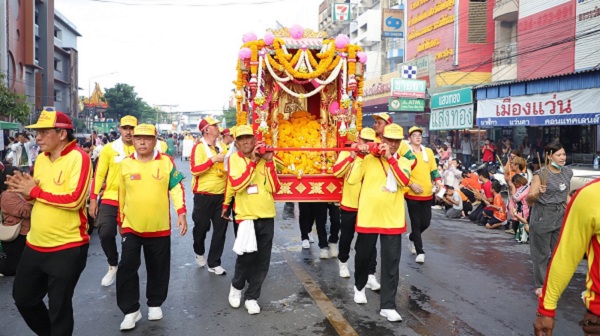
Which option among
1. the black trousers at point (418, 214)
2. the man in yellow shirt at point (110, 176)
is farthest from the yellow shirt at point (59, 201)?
the black trousers at point (418, 214)

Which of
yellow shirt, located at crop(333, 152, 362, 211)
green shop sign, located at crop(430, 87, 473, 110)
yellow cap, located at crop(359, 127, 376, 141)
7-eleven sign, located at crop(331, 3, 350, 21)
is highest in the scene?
7-eleven sign, located at crop(331, 3, 350, 21)

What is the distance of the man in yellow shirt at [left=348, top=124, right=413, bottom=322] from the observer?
5168 mm

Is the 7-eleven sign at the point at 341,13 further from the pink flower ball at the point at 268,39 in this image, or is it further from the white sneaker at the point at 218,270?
the white sneaker at the point at 218,270

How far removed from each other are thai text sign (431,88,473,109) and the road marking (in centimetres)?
1328

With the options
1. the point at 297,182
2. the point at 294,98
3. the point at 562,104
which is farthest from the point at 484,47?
the point at 297,182

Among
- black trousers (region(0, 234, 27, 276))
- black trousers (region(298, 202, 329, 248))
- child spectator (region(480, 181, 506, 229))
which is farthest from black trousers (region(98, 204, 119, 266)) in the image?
child spectator (region(480, 181, 506, 229))

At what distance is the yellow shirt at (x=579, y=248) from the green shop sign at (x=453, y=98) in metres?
16.9

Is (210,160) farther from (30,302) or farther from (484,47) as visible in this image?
(484,47)

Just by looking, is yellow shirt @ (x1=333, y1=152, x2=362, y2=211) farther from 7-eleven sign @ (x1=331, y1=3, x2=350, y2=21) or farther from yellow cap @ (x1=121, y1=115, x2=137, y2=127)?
7-eleven sign @ (x1=331, y1=3, x2=350, y2=21)

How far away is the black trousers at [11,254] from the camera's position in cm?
614

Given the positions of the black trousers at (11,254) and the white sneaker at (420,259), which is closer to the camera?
the black trousers at (11,254)

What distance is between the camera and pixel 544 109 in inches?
588

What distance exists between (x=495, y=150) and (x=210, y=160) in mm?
15761

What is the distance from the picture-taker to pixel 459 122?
19922 millimetres
